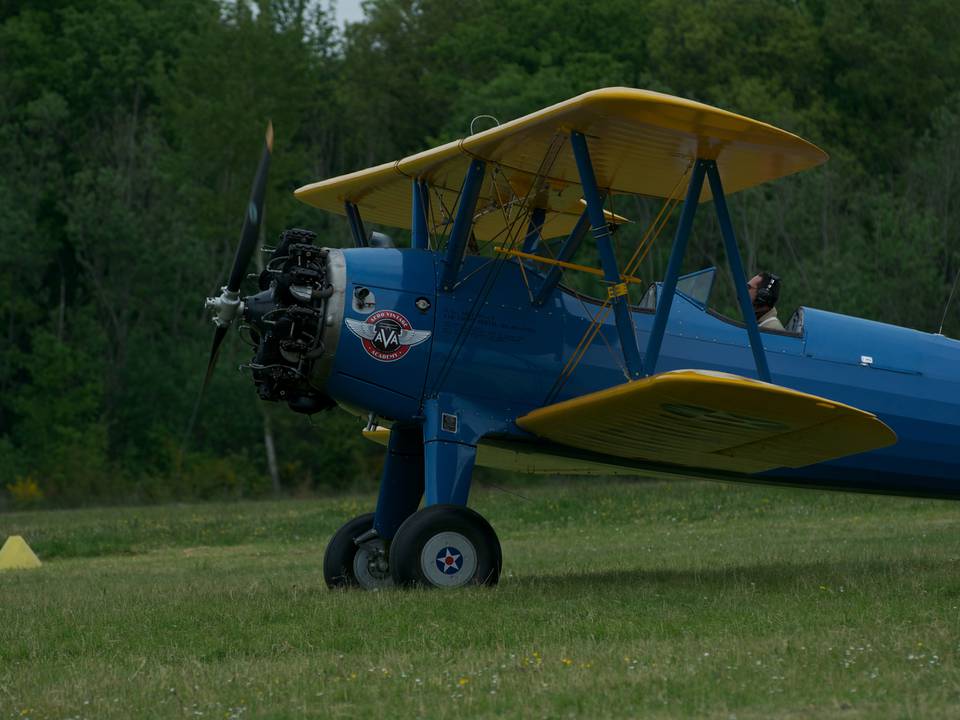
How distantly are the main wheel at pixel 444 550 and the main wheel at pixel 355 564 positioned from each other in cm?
149

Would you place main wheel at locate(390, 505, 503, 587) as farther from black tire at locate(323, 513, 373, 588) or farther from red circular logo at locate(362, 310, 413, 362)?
black tire at locate(323, 513, 373, 588)

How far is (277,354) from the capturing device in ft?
36.0

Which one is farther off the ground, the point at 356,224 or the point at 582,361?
the point at 356,224

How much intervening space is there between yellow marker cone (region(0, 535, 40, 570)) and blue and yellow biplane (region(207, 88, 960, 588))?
29.0 ft

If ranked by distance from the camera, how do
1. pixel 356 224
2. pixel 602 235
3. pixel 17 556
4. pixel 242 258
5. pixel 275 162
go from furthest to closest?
pixel 275 162
pixel 17 556
pixel 356 224
pixel 242 258
pixel 602 235

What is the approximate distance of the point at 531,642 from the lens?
8.16m

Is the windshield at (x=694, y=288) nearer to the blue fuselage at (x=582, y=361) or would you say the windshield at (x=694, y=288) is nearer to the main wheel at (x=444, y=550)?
the blue fuselage at (x=582, y=361)

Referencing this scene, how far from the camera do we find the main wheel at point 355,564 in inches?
475

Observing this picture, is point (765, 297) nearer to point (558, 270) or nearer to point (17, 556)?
point (558, 270)

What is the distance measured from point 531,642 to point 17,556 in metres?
13.3

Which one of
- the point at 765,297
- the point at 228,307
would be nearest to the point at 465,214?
the point at 228,307

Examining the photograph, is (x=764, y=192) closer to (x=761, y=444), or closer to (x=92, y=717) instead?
(x=761, y=444)

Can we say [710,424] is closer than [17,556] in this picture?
Yes

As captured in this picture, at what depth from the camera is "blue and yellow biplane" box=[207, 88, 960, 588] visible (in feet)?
34.6
